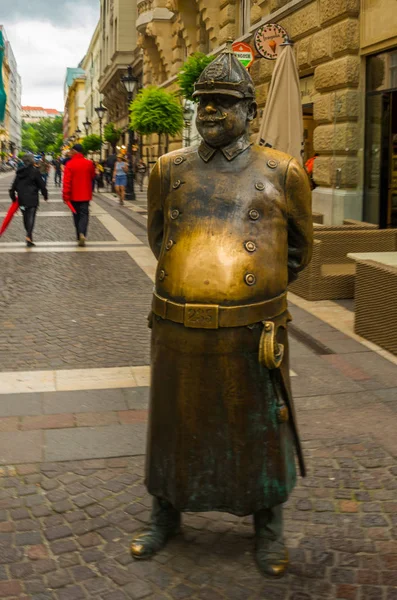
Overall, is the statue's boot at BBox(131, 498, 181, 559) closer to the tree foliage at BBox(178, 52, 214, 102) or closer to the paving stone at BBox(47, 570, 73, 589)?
the paving stone at BBox(47, 570, 73, 589)

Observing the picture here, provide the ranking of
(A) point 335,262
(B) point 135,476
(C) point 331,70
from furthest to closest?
(C) point 331,70 → (A) point 335,262 → (B) point 135,476

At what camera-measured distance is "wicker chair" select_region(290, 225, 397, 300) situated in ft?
30.5

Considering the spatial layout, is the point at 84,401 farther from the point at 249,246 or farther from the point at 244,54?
the point at 244,54

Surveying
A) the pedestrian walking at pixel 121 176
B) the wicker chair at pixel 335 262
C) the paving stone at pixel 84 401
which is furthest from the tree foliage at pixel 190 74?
the paving stone at pixel 84 401

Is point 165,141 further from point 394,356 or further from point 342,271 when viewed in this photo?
point 394,356

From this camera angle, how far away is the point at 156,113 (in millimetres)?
28203

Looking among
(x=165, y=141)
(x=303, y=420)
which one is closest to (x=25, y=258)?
(x=303, y=420)

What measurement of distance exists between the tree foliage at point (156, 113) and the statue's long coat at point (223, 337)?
25684 mm

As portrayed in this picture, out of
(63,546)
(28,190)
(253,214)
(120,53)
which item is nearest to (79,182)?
(28,190)

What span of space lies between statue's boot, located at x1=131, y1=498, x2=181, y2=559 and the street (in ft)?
0.17

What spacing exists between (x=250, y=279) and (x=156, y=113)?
85.5 ft

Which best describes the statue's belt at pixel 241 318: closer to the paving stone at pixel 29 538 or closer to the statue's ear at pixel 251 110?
the statue's ear at pixel 251 110

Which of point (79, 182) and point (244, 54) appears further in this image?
point (79, 182)

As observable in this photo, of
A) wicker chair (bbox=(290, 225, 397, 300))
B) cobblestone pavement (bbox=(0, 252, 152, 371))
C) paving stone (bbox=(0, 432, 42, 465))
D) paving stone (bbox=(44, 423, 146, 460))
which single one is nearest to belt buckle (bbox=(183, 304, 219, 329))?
paving stone (bbox=(44, 423, 146, 460))
